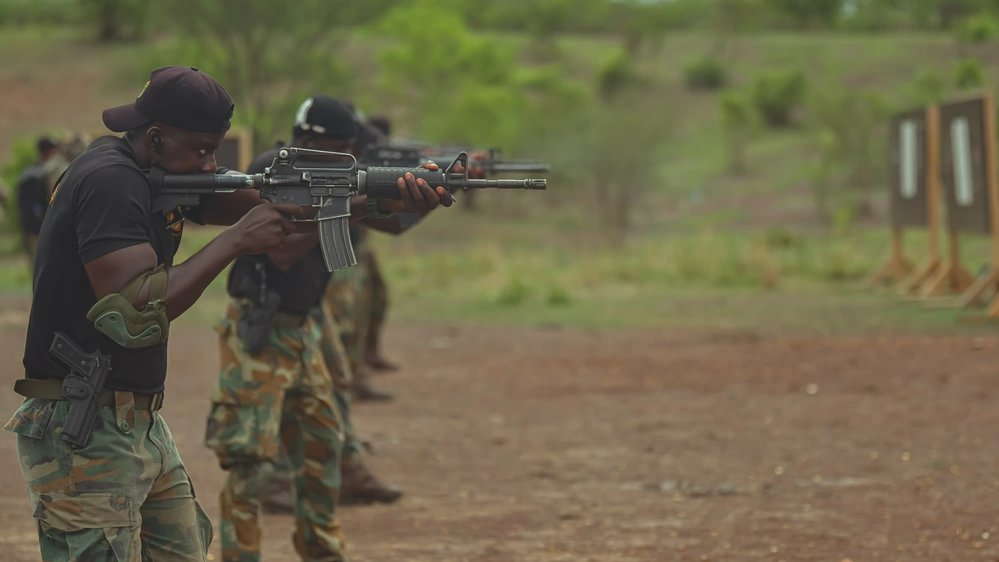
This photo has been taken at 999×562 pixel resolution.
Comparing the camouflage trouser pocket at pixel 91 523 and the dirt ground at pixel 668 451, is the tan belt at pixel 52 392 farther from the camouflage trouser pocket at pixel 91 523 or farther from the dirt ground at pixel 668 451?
the dirt ground at pixel 668 451

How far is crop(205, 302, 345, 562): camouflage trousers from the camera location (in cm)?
587

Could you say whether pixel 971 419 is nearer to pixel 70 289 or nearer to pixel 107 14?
pixel 70 289

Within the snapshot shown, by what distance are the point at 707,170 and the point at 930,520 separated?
39252 millimetres

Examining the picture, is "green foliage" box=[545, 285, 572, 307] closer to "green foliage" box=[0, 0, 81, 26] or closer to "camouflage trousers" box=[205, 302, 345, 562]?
"camouflage trousers" box=[205, 302, 345, 562]

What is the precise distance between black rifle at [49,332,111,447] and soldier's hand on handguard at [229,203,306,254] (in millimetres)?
502

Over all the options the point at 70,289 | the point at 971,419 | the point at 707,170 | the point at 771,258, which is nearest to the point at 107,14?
the point at 707,170

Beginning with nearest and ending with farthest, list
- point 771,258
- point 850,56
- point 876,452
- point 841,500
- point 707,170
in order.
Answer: point 841,500 < point 876,452 < point 771,258 < point 707,170 < point 850,56

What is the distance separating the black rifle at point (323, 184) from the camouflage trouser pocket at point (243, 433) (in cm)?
163

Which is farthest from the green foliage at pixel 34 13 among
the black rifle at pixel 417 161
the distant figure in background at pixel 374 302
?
the black rifle at pixel 417 161

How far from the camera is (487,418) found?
1069 cm

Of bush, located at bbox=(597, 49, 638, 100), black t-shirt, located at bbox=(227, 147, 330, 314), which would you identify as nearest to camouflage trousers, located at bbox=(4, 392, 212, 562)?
black t-shirt, located at bbox=(227, 147, 330, 314)

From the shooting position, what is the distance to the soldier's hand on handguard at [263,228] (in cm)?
403

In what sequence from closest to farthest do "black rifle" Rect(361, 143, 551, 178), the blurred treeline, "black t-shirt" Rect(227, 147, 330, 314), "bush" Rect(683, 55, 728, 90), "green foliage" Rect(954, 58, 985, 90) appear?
"black t-shirt" Rect(227, 147, 330, 314) < "black rifle" Rect(361, 143, 551, 178) < the blurred treeline < "green foliage" Rect(954, 58, 985, 90) < "bush" Rect(683, 55, 728, 90)

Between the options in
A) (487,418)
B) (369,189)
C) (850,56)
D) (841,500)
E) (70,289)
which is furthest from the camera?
(850,56)
